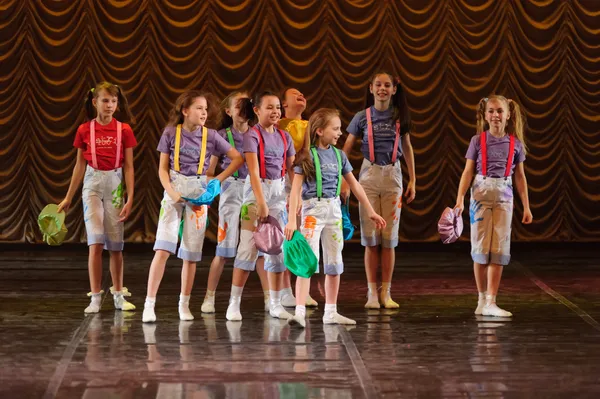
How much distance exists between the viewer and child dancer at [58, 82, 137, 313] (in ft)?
17.9

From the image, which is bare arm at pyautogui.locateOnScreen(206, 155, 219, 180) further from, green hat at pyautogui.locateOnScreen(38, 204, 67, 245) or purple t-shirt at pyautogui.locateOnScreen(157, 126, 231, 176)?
green hat at pyautogui.locateOnScreen(38, 204, 67, 245)

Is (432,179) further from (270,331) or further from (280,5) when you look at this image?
(270,331)

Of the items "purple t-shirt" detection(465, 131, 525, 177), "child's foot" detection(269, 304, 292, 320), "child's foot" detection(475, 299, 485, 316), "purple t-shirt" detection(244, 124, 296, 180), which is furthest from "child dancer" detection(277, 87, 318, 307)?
"child's foot" detection(475, 299, 485, 316)

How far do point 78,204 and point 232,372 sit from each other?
20.6 feet

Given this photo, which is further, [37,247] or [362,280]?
[37,247]

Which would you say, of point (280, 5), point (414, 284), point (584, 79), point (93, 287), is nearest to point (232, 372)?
point (93, 287)

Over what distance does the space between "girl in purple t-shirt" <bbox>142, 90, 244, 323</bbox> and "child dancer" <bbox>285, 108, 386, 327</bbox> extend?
0.46m

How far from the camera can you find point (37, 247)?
9.39 meters

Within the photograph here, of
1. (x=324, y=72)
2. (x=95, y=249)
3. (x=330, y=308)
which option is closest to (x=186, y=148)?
(x=95, y=249)

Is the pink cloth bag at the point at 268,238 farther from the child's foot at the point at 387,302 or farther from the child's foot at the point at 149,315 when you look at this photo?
the child's foot at the point at 387,302


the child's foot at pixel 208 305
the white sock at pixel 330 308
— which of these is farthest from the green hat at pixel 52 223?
the white sock at pixel 330 308

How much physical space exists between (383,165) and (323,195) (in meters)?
0.84

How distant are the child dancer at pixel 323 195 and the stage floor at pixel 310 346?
25 centimetres

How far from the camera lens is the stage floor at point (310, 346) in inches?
146
